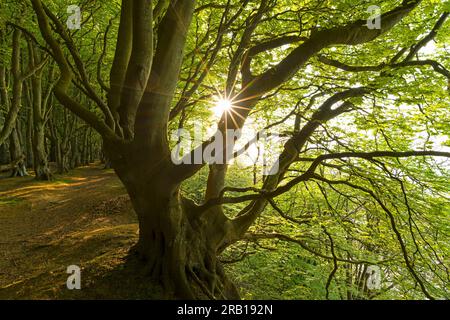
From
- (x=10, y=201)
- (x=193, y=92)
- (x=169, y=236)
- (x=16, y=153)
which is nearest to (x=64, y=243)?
(x=169, y=236)

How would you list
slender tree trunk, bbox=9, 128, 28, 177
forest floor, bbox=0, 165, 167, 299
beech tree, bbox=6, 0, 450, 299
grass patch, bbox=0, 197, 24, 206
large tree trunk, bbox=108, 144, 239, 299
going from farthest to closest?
1. slender tree trunk, bbox=9, 128, 28, 177
2. grass patch, bbox=0, 197, 24, 206
3. large tree trunk, bbox=108, 144, 239, 299
4. forest floor, bbox=0, 165, 167, 299
5. beech tree, bbox=6, 0, 450, 299

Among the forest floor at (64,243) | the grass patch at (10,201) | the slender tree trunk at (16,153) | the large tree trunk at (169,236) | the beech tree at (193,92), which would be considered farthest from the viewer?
the slender tree trunk at (16,153)

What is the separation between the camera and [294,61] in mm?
4996

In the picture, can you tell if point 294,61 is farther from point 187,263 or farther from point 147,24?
point 187,263

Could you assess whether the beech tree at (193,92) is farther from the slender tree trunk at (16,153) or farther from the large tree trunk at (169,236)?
the slender tree trunk at (16,153)

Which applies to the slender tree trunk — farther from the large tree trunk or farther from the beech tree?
the large tree trunk

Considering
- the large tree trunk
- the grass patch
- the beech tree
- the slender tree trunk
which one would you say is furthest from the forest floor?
the slender tree trunk

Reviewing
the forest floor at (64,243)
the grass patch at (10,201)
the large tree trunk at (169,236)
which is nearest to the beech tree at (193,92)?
the large tree trunk at (169,236)

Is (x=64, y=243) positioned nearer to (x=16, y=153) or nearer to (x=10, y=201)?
(x=10, y=201)

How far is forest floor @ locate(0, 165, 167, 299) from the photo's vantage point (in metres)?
5.06

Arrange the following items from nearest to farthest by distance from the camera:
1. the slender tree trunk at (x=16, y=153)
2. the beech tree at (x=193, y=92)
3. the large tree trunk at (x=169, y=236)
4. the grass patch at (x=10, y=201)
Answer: the beech tree at (x=193, y=92)
the large tree trunk at (x=169, y=236)
the grass patch at (x=10, y=201)
the slender tree trunk at (x=16, y=153)

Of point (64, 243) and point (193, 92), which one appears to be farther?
point (64, 243)

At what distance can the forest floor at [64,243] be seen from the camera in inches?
199

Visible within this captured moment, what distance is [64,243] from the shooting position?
782 centimetres
